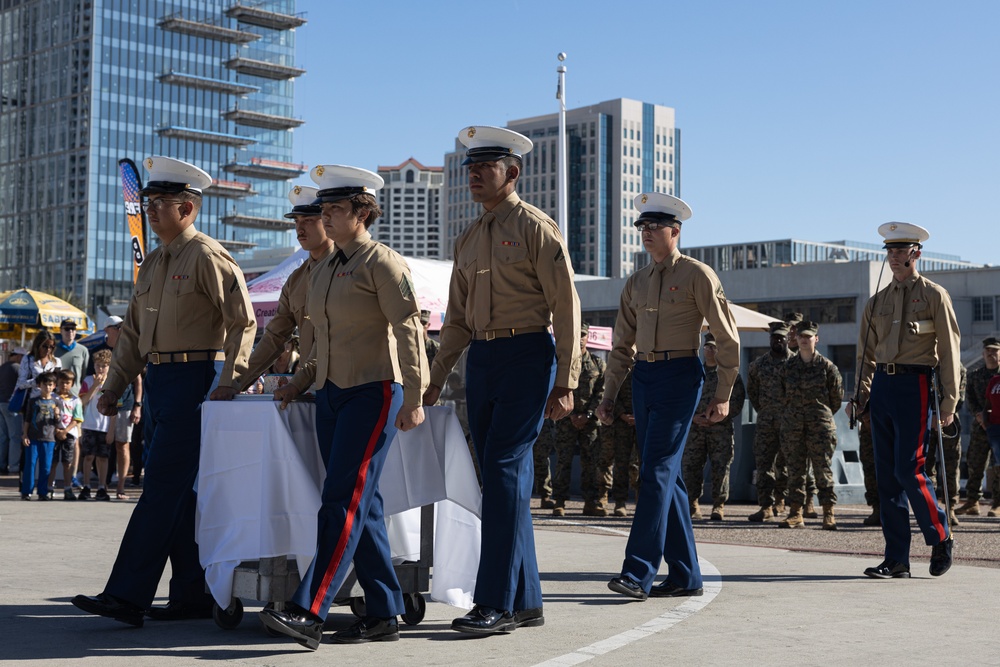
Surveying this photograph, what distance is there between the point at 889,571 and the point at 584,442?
7039 mm

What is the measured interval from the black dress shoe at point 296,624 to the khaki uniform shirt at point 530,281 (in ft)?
4.57

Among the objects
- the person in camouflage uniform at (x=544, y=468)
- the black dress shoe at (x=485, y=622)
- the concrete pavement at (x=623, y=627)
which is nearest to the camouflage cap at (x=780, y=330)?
the person in camouflage uniform at (x=544, y=468)

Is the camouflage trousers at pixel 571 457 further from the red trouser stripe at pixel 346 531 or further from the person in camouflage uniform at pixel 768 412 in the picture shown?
the red trouser stripe at pixel 346 531

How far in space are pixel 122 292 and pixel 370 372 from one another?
143 metres

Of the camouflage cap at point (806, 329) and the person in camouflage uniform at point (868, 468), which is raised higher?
the camouflage cap at point (806, 329)

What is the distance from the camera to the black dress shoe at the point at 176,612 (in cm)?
696

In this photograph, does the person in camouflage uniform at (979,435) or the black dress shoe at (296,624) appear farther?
the person in camouflage uniform at (979,435)

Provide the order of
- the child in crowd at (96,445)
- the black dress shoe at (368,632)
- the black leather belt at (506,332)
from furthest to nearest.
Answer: the child in crowd at (96,445)
the black leather belt at (506,332)
the black dress shoe at (368,632)

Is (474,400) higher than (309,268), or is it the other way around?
(309,268)

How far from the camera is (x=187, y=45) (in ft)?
471

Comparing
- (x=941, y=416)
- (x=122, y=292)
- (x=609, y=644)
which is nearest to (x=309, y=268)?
(x=609, y=644)

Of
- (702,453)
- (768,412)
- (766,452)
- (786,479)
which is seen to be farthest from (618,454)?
(786,479)

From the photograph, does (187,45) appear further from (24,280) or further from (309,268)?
(309,268)

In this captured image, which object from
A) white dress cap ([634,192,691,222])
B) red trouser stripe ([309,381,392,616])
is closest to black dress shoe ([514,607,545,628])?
red trouser stripe ([309,381,392,616])
